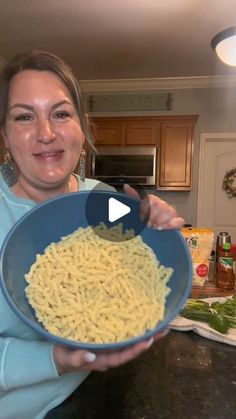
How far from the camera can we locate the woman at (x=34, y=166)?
57 cm

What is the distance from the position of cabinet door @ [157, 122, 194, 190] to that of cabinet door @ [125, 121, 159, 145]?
0.29 feet

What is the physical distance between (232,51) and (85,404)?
2.32 metres

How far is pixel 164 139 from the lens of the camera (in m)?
3.68

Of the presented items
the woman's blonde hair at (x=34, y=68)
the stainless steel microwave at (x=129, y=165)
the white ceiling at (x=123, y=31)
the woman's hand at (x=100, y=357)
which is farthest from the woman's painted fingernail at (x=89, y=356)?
the stainless steel microwave at (x=129, y=165)

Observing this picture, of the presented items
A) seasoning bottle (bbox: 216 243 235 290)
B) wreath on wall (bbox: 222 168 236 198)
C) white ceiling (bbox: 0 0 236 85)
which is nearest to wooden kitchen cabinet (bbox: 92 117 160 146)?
white ceiling (bbox: 0 0 236 85)

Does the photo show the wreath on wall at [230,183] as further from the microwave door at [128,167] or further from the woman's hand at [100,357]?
the woman's hand at [100,357]

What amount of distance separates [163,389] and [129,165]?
308cm

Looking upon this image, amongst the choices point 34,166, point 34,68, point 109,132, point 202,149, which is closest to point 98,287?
point 34,166

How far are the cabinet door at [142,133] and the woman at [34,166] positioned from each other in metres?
3.03

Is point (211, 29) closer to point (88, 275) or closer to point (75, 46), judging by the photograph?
point (75, 46)

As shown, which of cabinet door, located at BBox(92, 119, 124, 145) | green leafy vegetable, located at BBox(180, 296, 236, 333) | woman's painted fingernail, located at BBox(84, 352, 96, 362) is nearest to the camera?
woman's painted fingernail, located at BBox(84, 352, 96, 362)

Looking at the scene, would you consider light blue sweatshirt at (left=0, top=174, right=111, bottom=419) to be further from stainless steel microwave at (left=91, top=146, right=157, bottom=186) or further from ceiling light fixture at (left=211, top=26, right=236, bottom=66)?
stainless steel microwave at (left=91, top=146, right=157, bottom=186)

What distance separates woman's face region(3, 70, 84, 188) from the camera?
65 cm

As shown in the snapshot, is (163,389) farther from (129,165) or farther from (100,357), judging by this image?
(129,165)
